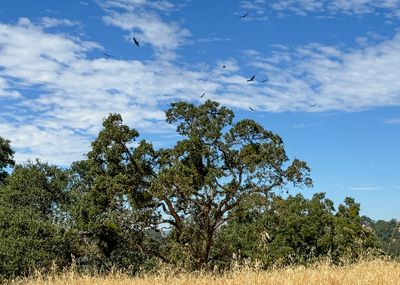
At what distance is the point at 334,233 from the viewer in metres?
43.7

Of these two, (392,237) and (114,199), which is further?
(114,199)

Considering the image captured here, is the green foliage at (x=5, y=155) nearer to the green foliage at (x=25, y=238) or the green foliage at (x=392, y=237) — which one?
the green foliage at (x=25, y=238)

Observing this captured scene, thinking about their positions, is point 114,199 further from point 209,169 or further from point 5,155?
point 5,155

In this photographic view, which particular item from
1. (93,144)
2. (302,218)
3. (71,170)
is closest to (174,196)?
(93,144)

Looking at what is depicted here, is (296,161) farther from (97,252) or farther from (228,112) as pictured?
(97,252)

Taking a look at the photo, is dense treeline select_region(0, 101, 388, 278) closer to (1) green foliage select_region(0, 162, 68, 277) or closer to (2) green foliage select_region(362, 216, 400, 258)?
(1) green foliage select_region(0, 162, 68, 277)

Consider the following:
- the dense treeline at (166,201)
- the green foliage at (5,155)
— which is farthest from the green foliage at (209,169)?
the green foliage at (5,155)

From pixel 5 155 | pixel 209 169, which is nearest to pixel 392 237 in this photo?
pixel 209 169

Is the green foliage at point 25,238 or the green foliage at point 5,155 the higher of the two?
the green foliage at point 5,155

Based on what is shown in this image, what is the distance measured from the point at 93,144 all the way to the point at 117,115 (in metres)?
2.04

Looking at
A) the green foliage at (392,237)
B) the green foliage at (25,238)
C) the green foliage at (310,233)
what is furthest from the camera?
the green foliage at (310,233)

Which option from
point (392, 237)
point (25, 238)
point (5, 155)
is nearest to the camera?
point (392, 237)

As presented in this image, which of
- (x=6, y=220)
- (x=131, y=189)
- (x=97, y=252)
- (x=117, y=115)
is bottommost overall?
(x=97, y=252)

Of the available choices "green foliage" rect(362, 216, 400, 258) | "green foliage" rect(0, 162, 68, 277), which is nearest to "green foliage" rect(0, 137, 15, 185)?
"green foliage" rect(0, 162, 68, 277)
